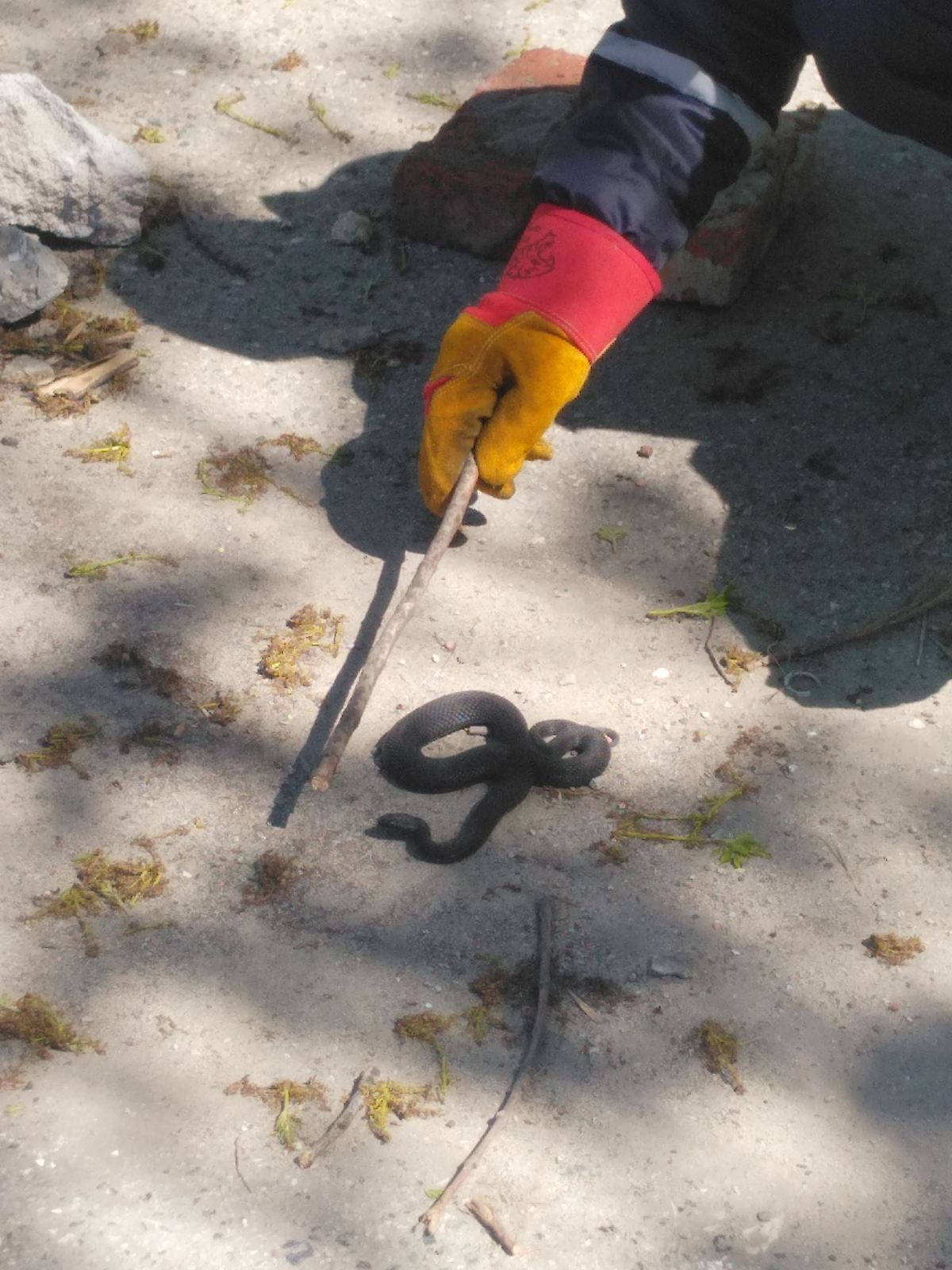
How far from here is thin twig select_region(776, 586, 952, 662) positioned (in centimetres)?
292

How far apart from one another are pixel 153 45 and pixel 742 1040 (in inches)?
145

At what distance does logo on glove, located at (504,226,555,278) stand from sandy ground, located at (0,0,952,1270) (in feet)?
1.82

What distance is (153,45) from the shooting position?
14.7 feet

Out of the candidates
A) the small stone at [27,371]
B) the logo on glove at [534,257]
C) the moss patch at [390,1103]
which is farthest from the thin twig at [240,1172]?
the small stone at [27,371]

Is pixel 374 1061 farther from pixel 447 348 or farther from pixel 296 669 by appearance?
pixel 447 348

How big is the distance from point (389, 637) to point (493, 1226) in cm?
104

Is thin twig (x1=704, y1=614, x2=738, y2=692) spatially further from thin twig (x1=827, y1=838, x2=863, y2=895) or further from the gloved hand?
the gloved hand

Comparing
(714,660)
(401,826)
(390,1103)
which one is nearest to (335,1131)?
(390,1103)

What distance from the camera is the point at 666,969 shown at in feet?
7.68

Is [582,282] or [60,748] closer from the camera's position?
[60,748]

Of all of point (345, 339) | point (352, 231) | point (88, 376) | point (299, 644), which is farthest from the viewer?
point (352, 231)

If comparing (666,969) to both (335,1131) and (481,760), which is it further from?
(335,1131)

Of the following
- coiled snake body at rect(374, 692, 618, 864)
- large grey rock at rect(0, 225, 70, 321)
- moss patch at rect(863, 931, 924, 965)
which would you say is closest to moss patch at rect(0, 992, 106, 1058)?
coiled snake body at rect(374, 692, 618, 864)

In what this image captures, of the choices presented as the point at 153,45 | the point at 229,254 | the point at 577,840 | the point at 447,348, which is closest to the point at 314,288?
the point at 229,254
